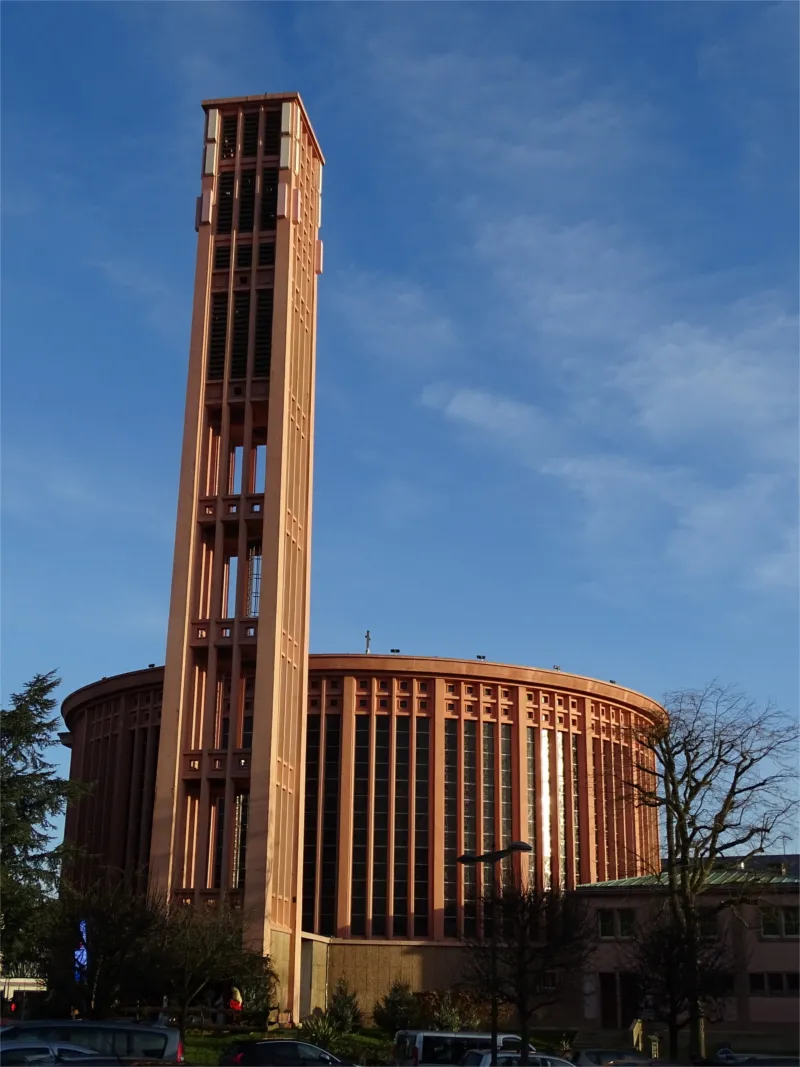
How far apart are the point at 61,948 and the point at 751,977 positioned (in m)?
26.6

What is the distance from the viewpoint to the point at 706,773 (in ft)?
141

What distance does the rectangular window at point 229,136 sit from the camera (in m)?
56.2

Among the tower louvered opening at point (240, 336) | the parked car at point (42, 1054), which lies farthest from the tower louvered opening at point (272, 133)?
the parked car at point (42, 1054)

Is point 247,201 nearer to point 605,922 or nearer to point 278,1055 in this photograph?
point 605,922

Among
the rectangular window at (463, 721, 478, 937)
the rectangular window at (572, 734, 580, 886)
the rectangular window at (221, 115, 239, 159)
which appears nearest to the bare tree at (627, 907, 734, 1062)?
the rectangular window at (463, 721, 478, 937)

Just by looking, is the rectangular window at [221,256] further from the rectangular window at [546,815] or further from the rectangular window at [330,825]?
the rectangular window at [546,815]

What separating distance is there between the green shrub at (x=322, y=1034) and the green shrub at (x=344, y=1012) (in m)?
1.68

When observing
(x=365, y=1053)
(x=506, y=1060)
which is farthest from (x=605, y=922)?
(x=506, y=1060)

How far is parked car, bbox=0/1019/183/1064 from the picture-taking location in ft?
81.1

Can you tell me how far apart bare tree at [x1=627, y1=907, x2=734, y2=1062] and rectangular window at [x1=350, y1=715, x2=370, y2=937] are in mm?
21358

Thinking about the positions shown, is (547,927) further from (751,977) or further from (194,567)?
(194,567)

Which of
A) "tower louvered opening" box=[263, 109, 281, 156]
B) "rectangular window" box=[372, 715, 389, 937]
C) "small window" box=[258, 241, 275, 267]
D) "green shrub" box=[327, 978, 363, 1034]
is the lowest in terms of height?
"green shrub" box=[327, 978, 363, 1034]

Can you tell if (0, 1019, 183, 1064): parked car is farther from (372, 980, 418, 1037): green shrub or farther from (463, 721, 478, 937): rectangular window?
(463, 721, 478, 937): rectangular window

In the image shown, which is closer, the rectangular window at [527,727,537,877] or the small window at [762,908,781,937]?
the small window at [762,908,781,937]
